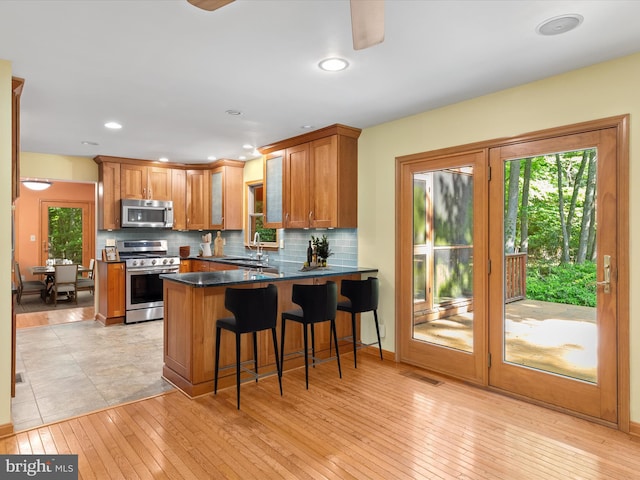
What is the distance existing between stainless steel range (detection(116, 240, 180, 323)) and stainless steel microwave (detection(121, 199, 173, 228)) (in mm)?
516

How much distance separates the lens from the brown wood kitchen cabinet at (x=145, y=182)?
625 cm

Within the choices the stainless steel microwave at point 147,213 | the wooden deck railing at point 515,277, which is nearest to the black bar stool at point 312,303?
the wooden deck railing at point 515,277

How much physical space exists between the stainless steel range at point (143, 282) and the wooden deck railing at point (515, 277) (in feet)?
15.5

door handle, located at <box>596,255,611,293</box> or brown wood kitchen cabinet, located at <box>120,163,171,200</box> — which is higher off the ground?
brown wood kitchen cabinet, located at <box>120,163,171,200</box>

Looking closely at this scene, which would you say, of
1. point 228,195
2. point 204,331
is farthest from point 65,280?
point 204,331

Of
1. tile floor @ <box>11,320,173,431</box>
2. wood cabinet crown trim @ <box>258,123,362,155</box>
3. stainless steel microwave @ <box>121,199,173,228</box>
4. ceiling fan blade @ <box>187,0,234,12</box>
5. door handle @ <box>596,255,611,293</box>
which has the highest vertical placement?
wood cabinet crown trim @ <box>258,123,362,155</box>

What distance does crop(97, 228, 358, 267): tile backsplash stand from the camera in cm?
478

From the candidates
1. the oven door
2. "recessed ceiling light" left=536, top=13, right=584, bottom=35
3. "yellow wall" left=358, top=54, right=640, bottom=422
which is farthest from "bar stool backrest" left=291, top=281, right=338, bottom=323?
the oven door

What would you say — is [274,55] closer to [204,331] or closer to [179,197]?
[204,331]

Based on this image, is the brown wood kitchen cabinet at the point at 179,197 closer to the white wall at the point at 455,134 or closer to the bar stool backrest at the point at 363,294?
the white wall at the point at 455,134

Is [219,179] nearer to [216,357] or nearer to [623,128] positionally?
[216,357]

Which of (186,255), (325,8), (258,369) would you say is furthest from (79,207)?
(325,8)

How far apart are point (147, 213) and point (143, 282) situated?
107cm

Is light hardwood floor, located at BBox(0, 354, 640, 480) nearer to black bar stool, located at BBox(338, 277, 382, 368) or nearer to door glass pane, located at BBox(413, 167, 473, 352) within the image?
door glass pane, located at BBox(413, 167, 473, 352)
